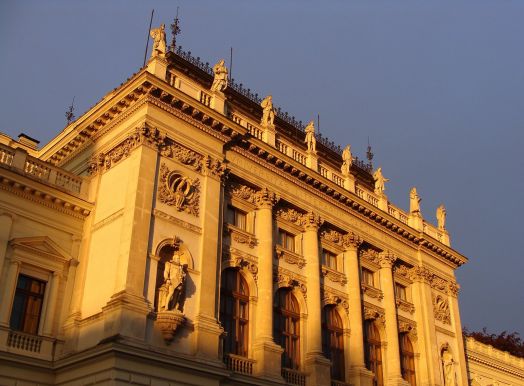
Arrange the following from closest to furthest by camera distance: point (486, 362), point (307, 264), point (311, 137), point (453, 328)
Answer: point (307, 264)
point (311, 137)
point (453, 328)
point (486, 362)

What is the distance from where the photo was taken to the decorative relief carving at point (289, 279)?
2664cm

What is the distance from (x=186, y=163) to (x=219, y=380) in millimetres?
8192

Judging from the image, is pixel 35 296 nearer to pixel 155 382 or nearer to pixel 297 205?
pixel 155 382

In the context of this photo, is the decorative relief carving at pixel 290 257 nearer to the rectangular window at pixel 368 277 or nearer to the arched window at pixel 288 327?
the arched window at pixel 288 327

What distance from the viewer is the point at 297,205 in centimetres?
2870

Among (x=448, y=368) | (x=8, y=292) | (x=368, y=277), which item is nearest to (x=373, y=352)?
(x=368, y=277)

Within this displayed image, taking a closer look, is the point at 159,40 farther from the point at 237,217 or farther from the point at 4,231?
the point at 4,231

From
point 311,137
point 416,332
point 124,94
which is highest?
point 311,137

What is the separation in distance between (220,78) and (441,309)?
19.4 metres

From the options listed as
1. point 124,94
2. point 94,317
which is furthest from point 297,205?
point 94,317

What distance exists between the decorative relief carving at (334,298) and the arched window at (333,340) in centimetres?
38

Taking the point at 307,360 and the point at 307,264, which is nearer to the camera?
the point at 307,360

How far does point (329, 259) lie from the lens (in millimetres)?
30484

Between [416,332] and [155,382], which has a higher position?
[416,332]
